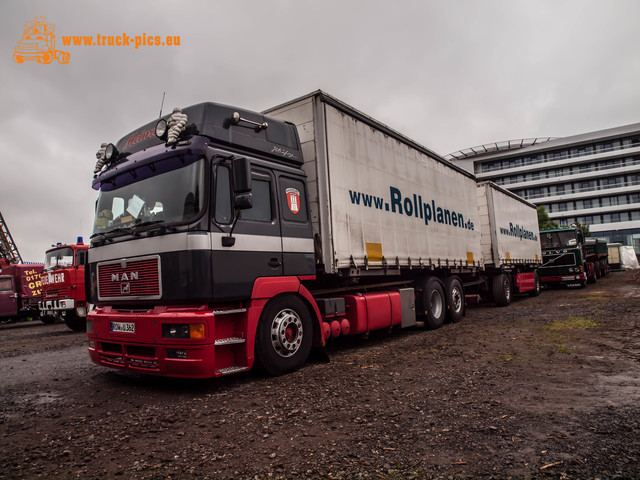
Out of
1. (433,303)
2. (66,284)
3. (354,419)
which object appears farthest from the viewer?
(66,284)

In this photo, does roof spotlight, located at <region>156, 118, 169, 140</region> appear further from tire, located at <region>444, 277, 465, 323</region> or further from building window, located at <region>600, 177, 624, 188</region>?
building window, located at <region>600, 177, 624, 188</region>

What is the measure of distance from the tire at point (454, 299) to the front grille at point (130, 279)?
724cm

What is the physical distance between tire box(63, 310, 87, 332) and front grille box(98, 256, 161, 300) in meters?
8.31

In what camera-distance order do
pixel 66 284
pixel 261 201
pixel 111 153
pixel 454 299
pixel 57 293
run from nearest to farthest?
pixel 261 201 < pixel 111 153 < pixel 454 299 < pixel 66 284 < pixel 57 293

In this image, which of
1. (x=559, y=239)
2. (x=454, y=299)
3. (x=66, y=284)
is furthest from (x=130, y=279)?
(x=559, y=239)

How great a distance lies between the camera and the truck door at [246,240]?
16.8ft

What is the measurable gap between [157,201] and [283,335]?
2.28m

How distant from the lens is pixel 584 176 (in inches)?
2781

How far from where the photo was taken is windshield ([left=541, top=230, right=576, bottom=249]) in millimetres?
20828

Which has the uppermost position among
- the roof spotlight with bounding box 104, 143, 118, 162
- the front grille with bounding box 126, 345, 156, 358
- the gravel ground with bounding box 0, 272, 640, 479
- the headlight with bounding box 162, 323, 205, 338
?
the roof spotlight with bounding box 104, 143, 118, 162

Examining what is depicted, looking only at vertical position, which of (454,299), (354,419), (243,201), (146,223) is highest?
(243,201)

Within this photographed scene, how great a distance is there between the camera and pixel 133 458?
3285 mm

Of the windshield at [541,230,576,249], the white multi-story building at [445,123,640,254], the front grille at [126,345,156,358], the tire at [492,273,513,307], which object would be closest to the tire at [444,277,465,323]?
the tire at [492,273,513,307]

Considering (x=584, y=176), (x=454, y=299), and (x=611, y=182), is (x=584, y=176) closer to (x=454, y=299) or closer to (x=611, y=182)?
(x=611, y=182)
